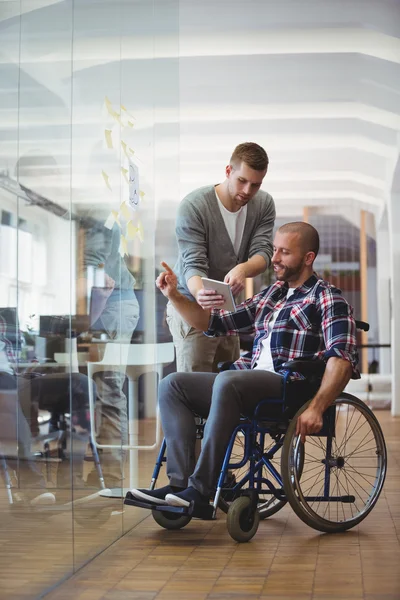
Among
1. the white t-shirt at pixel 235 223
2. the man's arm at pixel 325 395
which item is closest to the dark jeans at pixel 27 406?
the man's arm at pixel 325 395

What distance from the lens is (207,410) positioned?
10.5ft

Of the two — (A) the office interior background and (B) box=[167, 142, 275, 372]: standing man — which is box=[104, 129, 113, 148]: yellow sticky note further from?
(B) box=[167, 142, 275, 372]: standing man

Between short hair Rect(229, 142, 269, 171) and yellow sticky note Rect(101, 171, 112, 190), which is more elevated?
short hair Rect(229, 142, 269, 171)

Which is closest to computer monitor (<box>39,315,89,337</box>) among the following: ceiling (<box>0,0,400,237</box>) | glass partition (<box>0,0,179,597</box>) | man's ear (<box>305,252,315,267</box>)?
glass partition (<box>0,0,179,597</box>)

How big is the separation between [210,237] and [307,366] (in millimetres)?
823

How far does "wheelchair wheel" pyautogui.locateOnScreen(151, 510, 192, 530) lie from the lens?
3156 mm

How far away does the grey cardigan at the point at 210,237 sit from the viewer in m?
3.55

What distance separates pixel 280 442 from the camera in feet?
10.3

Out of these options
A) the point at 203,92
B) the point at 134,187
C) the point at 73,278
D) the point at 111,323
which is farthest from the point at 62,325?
the point at 203,92

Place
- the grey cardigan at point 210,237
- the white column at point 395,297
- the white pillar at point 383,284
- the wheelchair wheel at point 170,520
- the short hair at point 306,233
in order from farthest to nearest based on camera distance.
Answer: the white pillar at point 383,284 → the white column at point 395,297 → the grey cardigan at point 210,237 → the short hair at point 306,233 → the wheelchair wheel at point 170,520

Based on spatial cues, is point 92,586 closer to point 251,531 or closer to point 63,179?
point 251,531

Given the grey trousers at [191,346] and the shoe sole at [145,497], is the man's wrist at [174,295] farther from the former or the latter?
the shoe sole at [145,497]

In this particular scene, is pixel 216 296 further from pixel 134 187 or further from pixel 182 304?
pixel 134 187

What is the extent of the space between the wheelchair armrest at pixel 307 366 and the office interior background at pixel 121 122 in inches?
24.3
